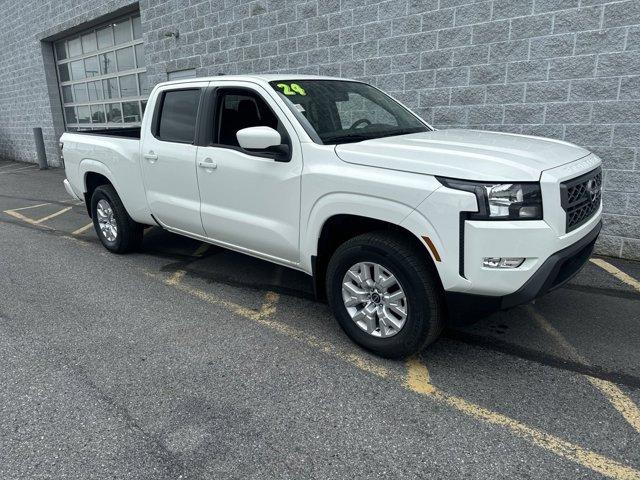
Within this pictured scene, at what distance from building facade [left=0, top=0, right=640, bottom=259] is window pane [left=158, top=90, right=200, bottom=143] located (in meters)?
3.19

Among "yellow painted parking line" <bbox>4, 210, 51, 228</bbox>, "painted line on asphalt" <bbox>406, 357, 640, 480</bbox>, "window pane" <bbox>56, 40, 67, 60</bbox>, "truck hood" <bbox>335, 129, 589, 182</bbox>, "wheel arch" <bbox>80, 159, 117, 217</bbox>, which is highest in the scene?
"window pane" <bbox>56, 40, 67, 60</bbox>

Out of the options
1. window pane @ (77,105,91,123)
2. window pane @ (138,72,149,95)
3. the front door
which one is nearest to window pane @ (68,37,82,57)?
window pane @ (77,105,91,123)

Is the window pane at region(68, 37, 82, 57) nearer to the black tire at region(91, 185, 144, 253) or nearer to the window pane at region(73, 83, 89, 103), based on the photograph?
the window pane at region(73, 83, 89, 103)

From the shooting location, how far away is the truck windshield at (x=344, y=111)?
374cm

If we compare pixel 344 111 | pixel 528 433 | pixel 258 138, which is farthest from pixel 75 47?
pixel 528 433

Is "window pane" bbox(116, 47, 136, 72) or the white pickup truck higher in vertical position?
"window pane" bbox(116, 47, 136, 72)

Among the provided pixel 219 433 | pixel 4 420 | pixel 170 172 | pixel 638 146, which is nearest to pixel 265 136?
pixel 170 172

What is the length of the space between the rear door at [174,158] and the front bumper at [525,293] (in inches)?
97.8

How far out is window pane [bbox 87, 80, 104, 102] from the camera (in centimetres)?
1357

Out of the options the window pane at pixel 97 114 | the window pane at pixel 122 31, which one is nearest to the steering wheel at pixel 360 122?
the window pane at pixel 122 31

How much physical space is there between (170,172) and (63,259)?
211cm

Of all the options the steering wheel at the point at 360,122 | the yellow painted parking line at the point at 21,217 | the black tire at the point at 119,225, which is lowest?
the yellow painted parking line at the point at 21,217

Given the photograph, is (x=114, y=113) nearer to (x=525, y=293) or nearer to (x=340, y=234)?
(x=340, y=234)

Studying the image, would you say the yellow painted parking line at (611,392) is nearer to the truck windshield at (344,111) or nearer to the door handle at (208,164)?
the truck windshield at (344,111)
